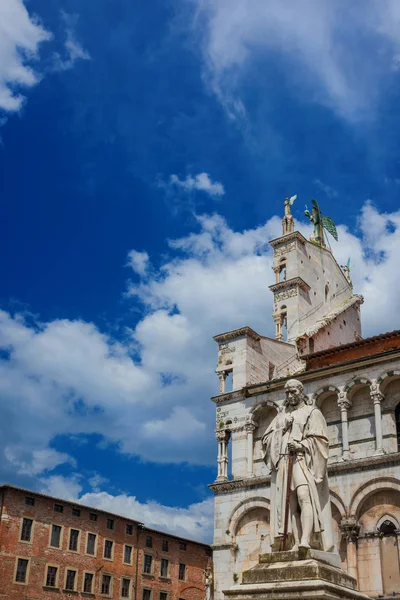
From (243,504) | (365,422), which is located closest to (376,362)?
(365,422)

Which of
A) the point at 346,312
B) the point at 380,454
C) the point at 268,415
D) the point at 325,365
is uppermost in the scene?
the point at 346,312

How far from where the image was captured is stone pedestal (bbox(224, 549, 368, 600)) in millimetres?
9180

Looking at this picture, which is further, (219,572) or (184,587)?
(184,587)

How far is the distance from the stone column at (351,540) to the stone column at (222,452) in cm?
714

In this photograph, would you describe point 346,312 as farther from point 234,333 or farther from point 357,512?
point 357,512

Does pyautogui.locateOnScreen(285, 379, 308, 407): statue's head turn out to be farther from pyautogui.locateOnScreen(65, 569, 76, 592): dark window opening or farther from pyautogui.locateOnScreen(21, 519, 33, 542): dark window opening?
pyautogui.locateOnScreen(65, 569, 76, 592): dark window opening

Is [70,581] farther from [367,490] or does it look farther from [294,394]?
[294,394]

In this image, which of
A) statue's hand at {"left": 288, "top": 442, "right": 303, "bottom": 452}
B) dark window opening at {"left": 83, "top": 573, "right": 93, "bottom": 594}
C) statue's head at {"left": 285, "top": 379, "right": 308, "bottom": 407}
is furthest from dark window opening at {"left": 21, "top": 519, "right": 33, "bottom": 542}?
statue's hand at {"left": 288, "top": 442, "right": 303, "bottom": 452}

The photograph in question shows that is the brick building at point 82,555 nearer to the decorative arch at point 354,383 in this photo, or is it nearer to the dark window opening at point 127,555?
the dark window opening at point 127,555

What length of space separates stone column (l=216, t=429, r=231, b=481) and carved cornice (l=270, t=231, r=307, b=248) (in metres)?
14.4

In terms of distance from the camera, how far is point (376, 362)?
108 feet

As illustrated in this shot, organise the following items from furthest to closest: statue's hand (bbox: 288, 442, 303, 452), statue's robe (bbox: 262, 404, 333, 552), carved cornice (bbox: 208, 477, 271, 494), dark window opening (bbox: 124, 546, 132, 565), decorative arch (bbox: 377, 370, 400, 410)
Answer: dark window opening (bbox: 124, 546, 132, 565) < carved cornice (bbox: 208, 477, 271, 494) < decorative arch (bbox: 377, 370, 400, 410) < statue's hand (bbox: 288, 442, 303, 452) < statue's robe (bbox: 262, 404, 333, 552)

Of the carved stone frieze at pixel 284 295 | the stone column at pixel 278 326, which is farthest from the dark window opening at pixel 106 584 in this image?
the carved stone frieze at pixel 284 295

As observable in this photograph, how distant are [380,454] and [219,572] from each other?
980 centimetres
